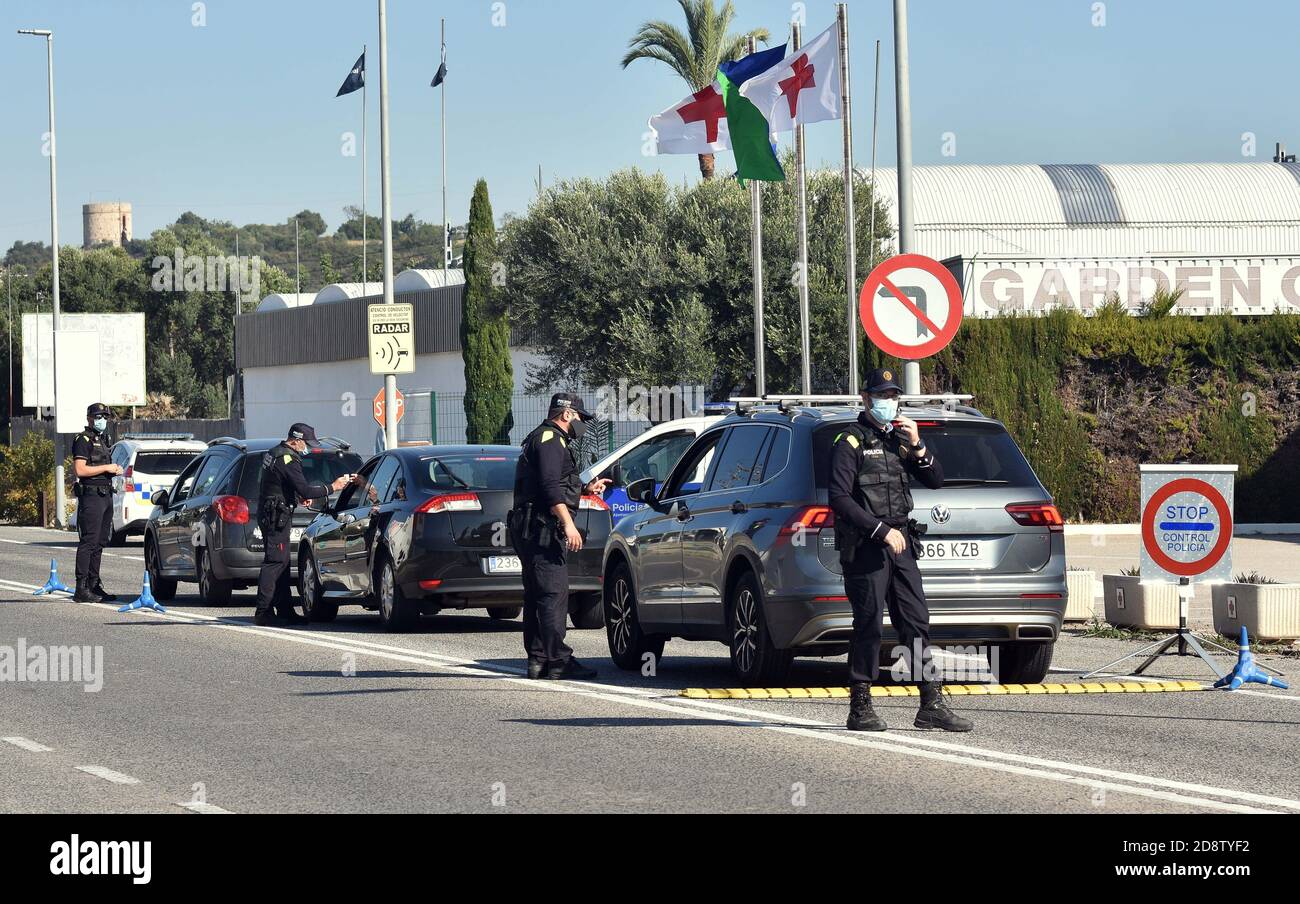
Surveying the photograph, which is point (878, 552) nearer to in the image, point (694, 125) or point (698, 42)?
point (694, 125)

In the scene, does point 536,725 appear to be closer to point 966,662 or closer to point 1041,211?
point 966,662

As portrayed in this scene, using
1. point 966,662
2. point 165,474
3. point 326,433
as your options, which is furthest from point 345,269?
point 966,662

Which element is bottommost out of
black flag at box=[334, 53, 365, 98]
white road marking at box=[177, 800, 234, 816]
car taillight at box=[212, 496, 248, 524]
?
white road marking at box=[177, 800, 234, 816]

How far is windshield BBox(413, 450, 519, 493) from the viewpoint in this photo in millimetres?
17344

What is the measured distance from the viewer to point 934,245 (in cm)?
4912

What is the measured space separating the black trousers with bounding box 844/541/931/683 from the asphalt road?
0.42 metres

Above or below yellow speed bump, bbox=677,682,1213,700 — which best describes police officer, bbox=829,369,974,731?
above

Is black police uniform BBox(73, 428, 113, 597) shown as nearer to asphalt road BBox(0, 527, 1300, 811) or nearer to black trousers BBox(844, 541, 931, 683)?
asphalt road BBox(0, 527, 1300, 811)

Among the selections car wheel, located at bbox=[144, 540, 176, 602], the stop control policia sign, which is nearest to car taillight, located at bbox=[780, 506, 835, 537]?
the stop control policia sign

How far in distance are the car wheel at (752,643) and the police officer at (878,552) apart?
4.84ft

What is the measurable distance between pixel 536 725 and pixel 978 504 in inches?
116

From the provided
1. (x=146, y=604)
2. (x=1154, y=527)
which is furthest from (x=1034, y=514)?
(x=146, y=604)

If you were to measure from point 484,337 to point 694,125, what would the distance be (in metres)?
18.2

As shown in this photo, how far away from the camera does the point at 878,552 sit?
10539 mm
